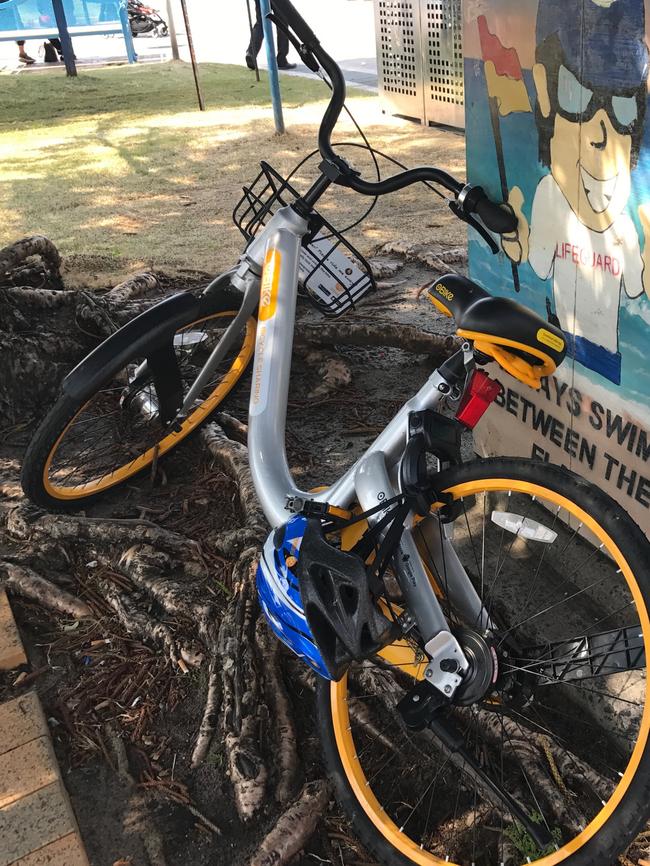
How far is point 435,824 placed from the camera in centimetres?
204

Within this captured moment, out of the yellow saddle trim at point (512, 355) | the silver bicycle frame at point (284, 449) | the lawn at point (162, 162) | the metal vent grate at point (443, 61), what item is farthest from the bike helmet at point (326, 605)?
the metal vent grate at point (443, 61)

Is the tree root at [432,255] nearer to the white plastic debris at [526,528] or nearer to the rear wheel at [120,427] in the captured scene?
the rear wheel at [120,427]

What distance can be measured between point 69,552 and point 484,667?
1.75 meters

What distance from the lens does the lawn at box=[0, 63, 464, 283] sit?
6.29m

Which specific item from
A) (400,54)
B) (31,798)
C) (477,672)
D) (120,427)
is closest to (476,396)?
(477,672)

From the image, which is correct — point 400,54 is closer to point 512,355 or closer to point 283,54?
point 283,54

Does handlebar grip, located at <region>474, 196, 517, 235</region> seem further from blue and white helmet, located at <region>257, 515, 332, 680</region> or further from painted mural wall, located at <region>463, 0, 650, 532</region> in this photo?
blue and white helmet, located at <region>257, 515, 332, 680</region>

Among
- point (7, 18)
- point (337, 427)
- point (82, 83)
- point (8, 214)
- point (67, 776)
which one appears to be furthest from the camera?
point (7, 18)

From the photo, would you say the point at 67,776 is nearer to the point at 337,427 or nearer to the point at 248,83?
the point at 337,427

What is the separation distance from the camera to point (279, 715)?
2.27 meters

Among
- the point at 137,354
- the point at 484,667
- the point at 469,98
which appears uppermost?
the point at 469,98

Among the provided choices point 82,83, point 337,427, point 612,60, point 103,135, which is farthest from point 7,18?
point 612,60

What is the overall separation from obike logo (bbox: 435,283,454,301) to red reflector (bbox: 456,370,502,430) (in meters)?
0.19

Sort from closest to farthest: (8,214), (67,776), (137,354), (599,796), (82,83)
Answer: (599,796), (67,776), (137,354), (8,214), (82,83)
